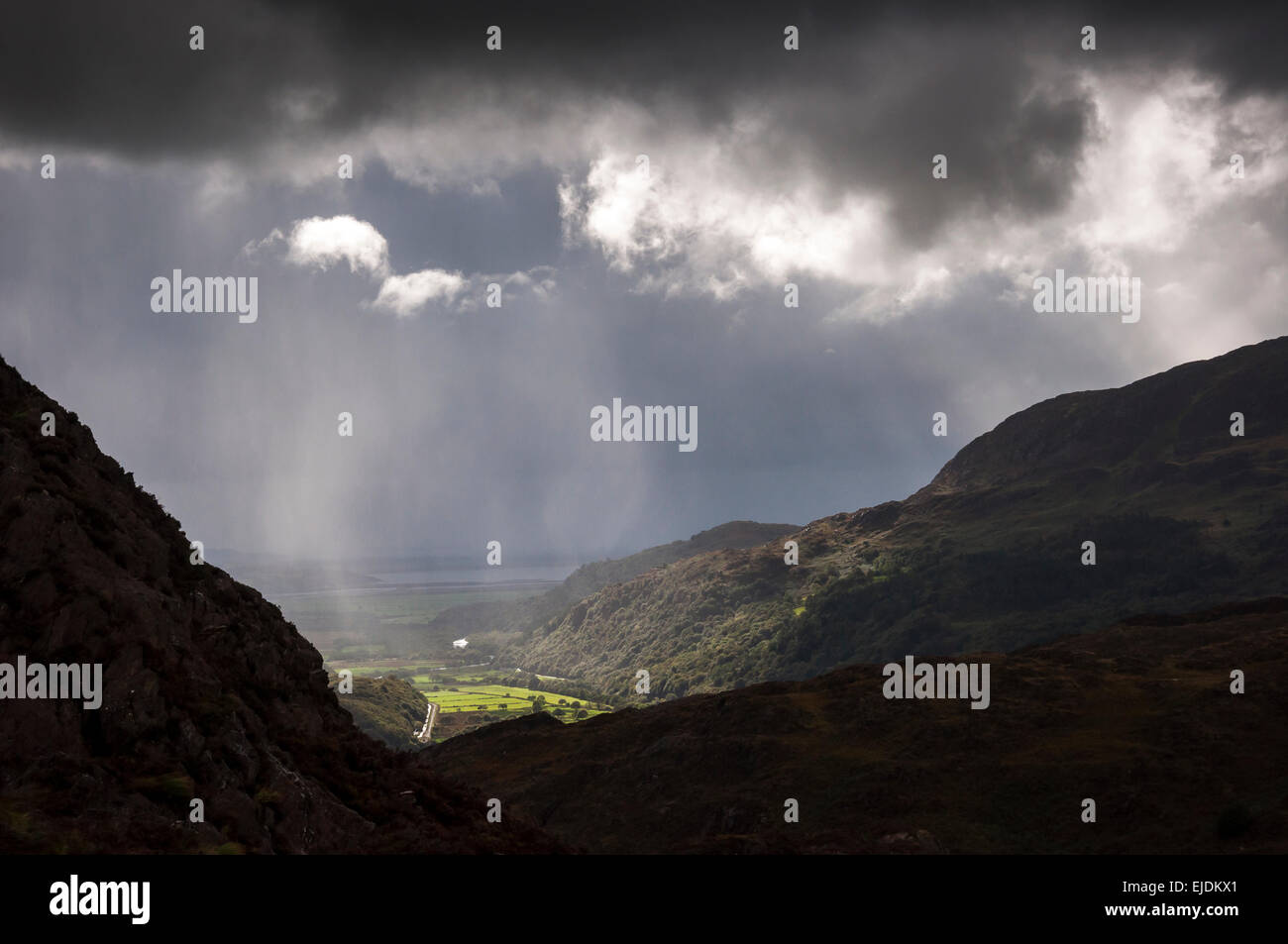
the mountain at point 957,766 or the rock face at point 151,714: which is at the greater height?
the rock face at point 151,714

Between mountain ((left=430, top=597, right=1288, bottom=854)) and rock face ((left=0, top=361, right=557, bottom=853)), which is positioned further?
mountain ((left=430, top=597, right=1288, bottom=854))

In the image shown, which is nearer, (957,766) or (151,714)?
(151,714)

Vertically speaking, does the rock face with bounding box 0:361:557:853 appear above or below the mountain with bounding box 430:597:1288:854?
above

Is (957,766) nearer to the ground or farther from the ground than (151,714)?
nearer to the ground
